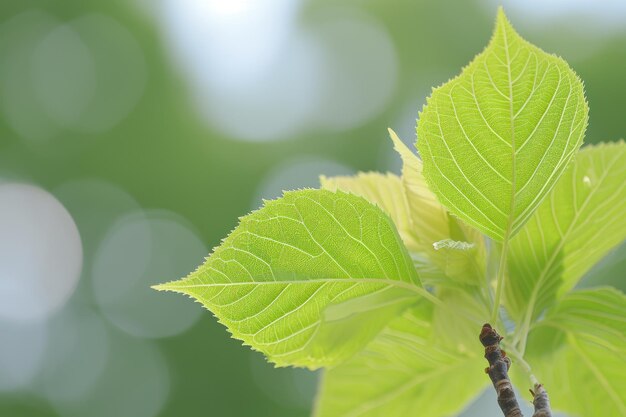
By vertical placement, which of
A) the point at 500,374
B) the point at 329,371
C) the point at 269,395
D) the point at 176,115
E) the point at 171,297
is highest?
the point at 176,115

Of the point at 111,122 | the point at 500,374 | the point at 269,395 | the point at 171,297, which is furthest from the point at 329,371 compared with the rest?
the point at 111,122

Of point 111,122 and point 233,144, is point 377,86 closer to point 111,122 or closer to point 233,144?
point 233,144

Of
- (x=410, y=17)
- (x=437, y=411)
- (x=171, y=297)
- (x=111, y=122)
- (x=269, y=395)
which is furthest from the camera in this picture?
(x=410, y=17)

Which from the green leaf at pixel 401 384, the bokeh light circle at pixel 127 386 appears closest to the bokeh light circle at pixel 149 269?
the bokeh light circle at pixel 127 386

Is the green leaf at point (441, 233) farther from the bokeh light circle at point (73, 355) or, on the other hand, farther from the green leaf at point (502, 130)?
the bokeh light circle at point (73, 355)

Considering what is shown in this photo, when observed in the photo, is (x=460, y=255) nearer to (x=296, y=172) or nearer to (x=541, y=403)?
(x=541, y=403)

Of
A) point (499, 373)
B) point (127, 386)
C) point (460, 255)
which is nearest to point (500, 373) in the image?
point (499, 373)

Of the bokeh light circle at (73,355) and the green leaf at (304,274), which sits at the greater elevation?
the bokeh light circle at (73,355)
